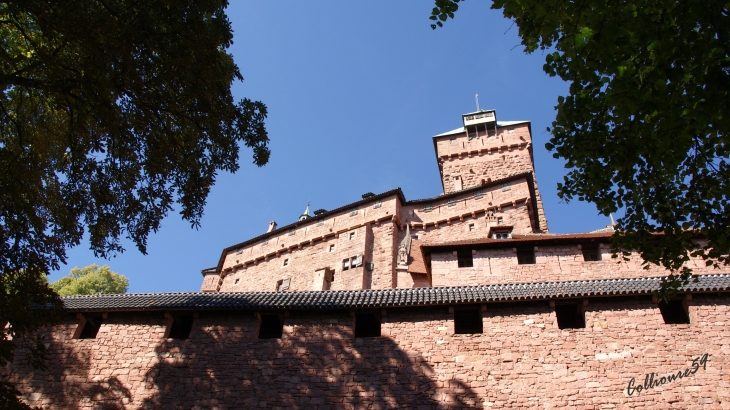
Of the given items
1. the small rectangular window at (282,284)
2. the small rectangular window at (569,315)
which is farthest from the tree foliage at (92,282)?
the small rectangular window at (569,315)

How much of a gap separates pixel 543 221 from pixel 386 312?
817 inches

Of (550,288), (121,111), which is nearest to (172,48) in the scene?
(121,111)

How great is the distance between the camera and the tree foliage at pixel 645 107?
21.8ft

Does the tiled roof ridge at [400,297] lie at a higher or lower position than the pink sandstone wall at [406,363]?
higher

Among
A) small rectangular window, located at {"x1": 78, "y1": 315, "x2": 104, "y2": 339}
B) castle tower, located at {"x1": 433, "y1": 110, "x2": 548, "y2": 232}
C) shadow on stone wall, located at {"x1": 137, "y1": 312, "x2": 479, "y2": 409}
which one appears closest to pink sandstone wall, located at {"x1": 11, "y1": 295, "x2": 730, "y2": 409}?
shadow on stone wall, located at {"x1": 137, "y1": 312, "x2": 479, "y2": 409}

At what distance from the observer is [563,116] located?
8.62 metres

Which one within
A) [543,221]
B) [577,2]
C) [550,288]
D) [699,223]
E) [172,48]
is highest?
[543,221]

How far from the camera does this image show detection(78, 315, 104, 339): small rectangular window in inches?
612

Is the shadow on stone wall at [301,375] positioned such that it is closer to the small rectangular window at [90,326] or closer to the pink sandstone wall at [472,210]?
the small rectangular window at [90,326]

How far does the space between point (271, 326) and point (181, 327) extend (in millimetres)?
2620

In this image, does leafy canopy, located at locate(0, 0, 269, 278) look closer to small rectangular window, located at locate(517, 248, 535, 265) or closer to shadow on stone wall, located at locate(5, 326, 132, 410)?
shadow on stone wall, located at locate(5, 326, 132, 410)

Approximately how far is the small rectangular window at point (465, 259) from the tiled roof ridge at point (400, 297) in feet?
17.6

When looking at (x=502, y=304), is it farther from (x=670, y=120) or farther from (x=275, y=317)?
(x=670, y=120)

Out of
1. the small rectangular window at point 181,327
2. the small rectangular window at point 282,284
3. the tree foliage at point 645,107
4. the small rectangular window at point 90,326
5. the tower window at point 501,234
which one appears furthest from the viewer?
the small rectangular window at point 282,284
